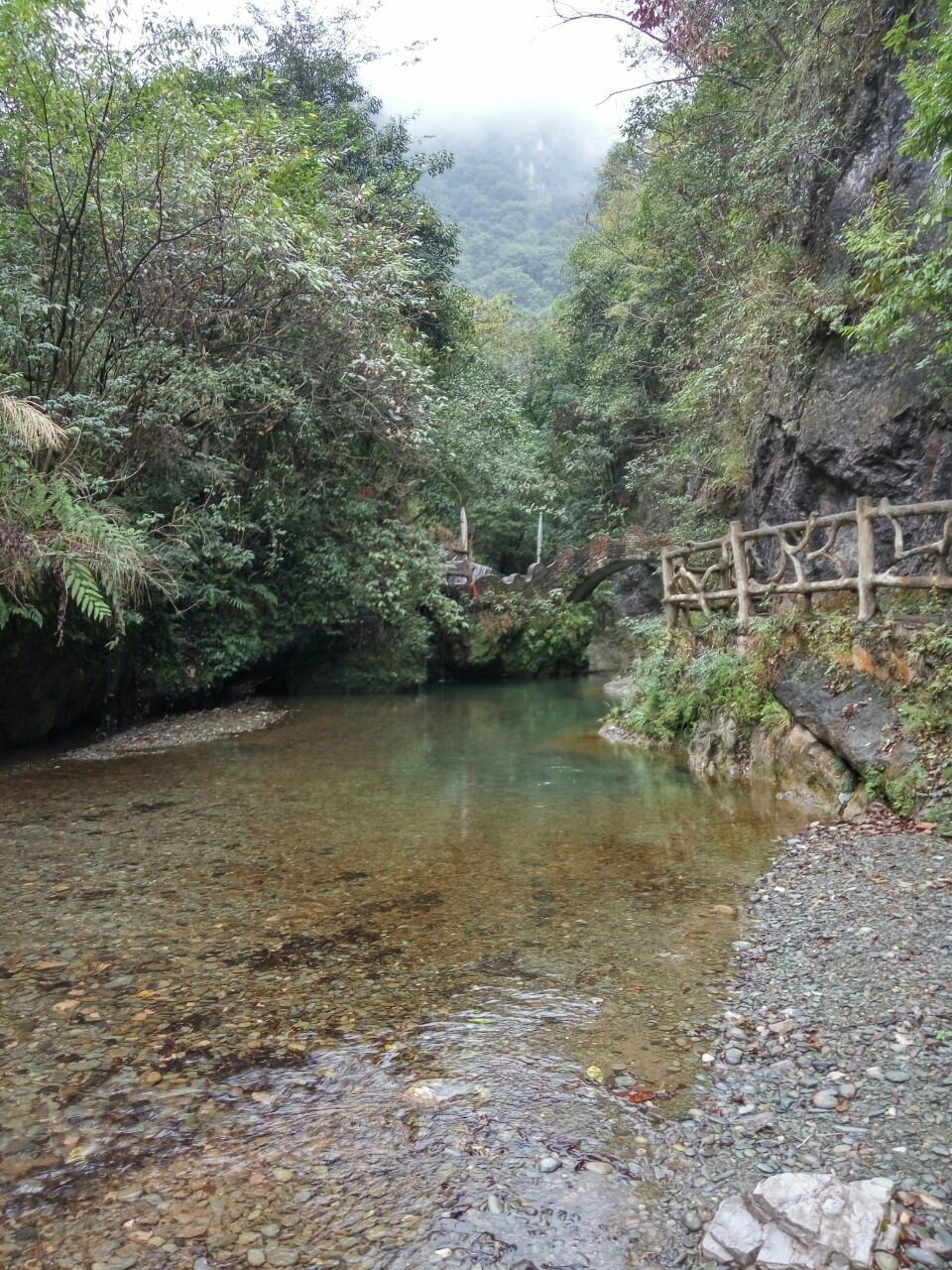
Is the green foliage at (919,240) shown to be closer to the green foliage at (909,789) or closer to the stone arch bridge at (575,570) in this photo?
the green foliage at (909,789)

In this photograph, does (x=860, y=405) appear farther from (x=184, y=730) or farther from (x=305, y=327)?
(x=184, y=730)

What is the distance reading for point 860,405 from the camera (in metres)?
11.4

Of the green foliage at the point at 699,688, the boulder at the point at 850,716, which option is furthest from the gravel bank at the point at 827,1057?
the green foliage at the point at 699,688

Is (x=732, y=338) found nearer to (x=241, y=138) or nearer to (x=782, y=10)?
(x=782, y=10)

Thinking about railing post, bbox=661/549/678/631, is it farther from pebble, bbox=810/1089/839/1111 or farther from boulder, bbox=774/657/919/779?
pebble, bbox=810/1089/839/1111

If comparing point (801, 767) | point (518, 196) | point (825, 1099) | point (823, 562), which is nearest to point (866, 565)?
point (801, 767)

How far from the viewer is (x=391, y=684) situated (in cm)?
1884

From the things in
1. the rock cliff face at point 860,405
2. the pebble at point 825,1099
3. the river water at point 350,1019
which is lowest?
the river water at point 350,1019

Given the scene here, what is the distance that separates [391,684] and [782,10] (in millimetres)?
13793

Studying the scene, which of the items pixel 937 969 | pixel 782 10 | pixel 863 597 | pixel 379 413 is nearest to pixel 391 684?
pixel 379 413

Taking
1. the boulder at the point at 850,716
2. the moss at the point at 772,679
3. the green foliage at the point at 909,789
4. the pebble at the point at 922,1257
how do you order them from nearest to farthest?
the pebble at the point at 922,1257 < the green foliage at the point at 909,789 < the moss at the point at 772,679 < the boulder at the point at 850,716

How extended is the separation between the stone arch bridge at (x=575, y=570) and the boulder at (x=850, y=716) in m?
13.0

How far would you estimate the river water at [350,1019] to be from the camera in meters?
2.53

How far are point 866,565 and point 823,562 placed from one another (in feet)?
13.3
